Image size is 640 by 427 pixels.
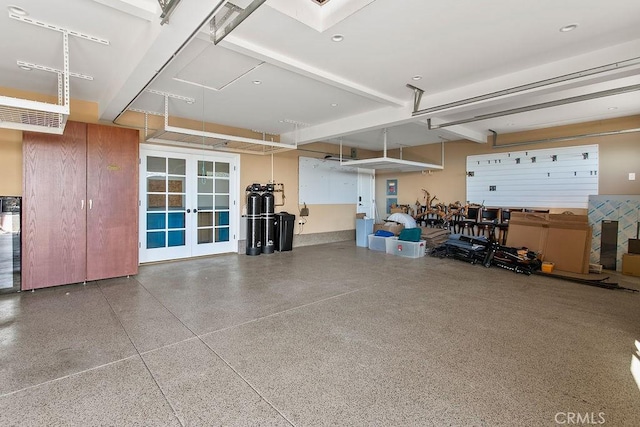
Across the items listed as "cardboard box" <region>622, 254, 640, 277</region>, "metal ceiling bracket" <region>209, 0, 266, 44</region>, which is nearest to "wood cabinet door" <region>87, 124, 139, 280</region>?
"metal ceiling bracket" <region>209, 0, 266, 44</region>

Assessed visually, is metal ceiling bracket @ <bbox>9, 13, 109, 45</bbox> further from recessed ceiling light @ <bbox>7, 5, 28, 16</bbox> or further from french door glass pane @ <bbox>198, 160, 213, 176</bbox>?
french door glass pane @ <bbox>198, 160, 213, 176</bbox>

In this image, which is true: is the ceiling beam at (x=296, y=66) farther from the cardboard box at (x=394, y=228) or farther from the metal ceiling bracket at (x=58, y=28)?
the cardboard box at (x=394, y=228)

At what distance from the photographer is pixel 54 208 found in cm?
433

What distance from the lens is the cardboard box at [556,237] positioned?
18.2 feet

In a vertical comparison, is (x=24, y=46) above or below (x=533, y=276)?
above

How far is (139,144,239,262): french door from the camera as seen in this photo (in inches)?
235

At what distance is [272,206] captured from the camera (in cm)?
733

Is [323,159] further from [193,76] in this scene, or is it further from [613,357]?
[613,357]

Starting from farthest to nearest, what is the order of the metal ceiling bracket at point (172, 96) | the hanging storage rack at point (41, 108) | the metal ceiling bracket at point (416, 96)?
1. the metal ceiling bracket at point (172, 96)
2. the metal ceiling bracket at point (416, 96)
3. the hanging storage rack at point (41, 108)

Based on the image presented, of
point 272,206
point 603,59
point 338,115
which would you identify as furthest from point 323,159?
point 603,59

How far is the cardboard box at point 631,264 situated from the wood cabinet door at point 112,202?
845cm

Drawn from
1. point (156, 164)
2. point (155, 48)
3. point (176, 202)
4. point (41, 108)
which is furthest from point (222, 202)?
point (155, 48)

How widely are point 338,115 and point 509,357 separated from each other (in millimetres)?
4687

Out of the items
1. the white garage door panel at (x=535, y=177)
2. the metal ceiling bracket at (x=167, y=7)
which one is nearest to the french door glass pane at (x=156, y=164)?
the metal ceiling bracket at (x=167, y=7)
